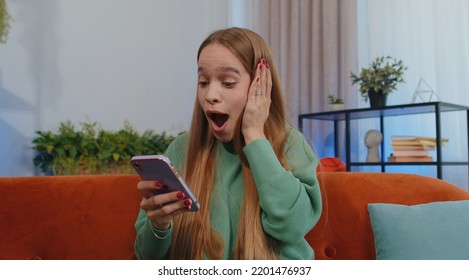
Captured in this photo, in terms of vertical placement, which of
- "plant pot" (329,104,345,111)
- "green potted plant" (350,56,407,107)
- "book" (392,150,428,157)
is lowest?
"book" (392,150,428,157)

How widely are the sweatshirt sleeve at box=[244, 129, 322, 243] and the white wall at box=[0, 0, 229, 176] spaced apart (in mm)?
2199

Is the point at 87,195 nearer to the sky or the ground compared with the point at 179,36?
nearer to the ground

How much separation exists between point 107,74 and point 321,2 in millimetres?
1585

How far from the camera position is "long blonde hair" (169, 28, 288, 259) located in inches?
36.5

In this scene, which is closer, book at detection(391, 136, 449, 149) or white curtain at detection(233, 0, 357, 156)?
book at detection(391, 136, 449, 149)

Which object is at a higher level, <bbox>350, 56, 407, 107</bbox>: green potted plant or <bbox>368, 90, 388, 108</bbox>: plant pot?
<bbox>350, 56, 407, 107</bbox>: green potted plant

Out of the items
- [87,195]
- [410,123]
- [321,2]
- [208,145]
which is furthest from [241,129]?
[321,2]

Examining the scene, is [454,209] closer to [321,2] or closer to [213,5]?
[321,2]

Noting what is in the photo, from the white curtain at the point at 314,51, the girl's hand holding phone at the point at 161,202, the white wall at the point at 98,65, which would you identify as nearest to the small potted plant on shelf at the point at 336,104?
the white curtain at the point at 314,51

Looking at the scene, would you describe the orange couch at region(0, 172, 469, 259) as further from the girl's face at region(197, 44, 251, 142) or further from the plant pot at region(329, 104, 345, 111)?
the plant pot at region(329, 104, 345, 111)

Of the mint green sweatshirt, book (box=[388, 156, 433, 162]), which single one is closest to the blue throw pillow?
the mint green sweatshirt

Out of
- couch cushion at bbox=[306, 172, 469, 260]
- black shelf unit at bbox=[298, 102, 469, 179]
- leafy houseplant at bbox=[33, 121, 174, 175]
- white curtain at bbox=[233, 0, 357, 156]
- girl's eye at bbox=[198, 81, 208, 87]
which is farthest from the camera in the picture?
white curtain at bbox=[233, 0, 357, 156]

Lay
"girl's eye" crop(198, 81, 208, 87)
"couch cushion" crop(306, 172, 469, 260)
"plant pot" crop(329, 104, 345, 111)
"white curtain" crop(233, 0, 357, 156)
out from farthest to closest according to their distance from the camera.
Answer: "white curtain" crop(233, 0, 357, 156)
"plant pot" crop(329, 104, 345, 111)
"couch cushion" crop(306, 172, 469, 260)
"girl's eye" crop(198, 81, 208, 87)
